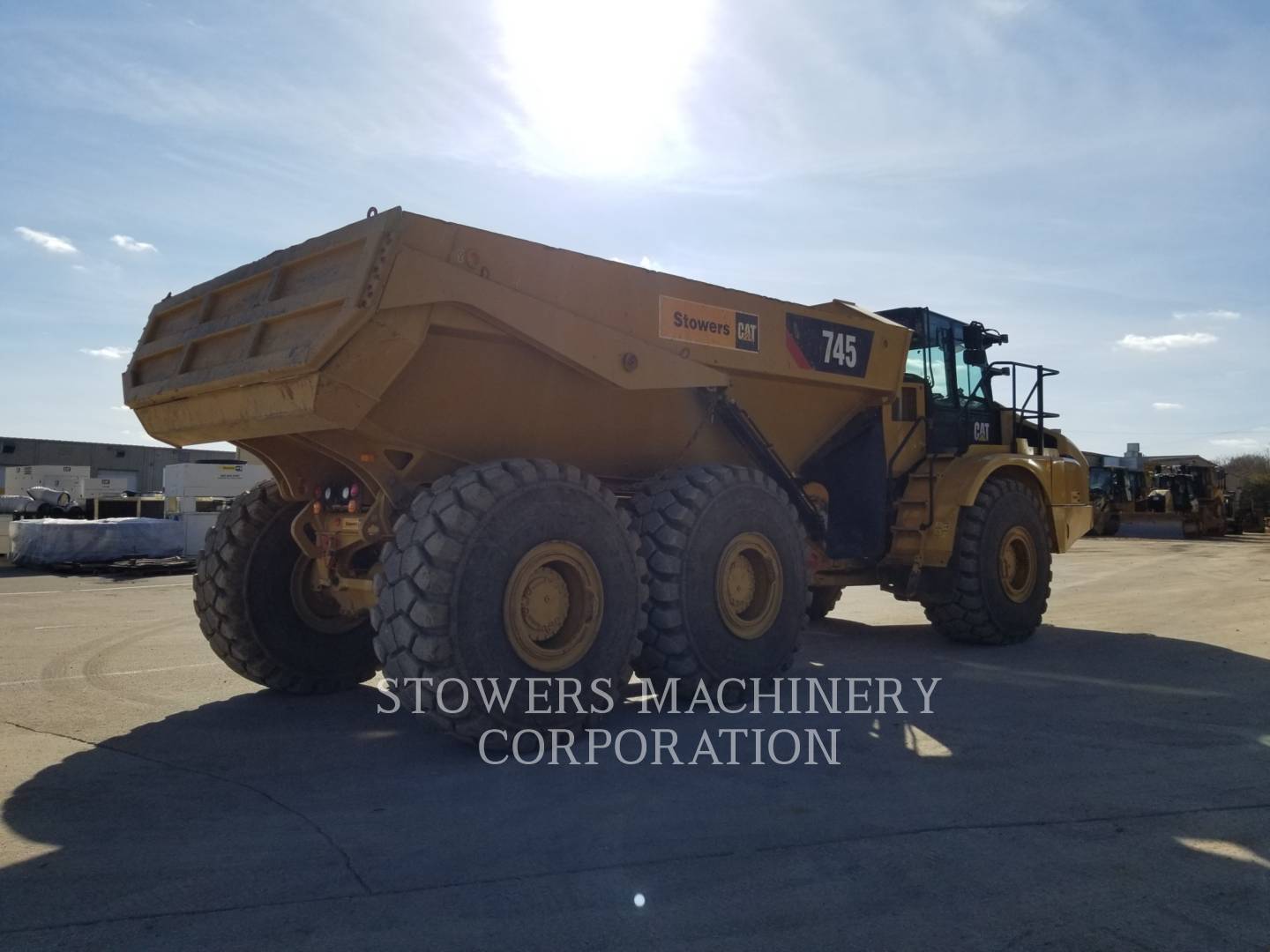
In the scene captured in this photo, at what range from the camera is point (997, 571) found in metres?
8.14

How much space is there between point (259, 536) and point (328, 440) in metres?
1.38

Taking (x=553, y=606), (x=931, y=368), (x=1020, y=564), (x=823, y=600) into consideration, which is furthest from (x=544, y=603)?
(x=1020, y=564)

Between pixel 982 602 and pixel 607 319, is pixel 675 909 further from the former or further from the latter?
pixel 982 602

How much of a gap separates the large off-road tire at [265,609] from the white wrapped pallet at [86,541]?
13.8 metres

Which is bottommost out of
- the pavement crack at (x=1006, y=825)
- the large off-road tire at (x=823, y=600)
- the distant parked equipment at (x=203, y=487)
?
the pavement crack at (x=1006, y=825)

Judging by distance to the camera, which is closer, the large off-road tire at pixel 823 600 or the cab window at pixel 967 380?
the cab window at pixel 967 380

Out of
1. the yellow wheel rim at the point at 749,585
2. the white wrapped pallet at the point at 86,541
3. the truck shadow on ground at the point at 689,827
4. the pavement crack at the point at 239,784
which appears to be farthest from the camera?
the white wrapped pallet at the point at 86,541

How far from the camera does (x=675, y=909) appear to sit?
116 inches

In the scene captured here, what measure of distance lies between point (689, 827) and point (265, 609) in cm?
353

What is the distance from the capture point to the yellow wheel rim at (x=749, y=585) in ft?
19.2

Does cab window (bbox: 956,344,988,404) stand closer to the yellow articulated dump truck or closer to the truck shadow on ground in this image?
the yellow articulated dump truck

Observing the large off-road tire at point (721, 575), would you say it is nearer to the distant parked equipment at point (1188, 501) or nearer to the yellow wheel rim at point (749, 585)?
the yellow wheel rim at point (749, 585)

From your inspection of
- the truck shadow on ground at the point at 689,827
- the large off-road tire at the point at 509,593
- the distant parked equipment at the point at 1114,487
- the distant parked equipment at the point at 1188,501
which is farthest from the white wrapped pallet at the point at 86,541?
the distant parked equipment at the point at 1188,501

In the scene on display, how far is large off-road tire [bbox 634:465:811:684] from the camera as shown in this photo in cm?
554
